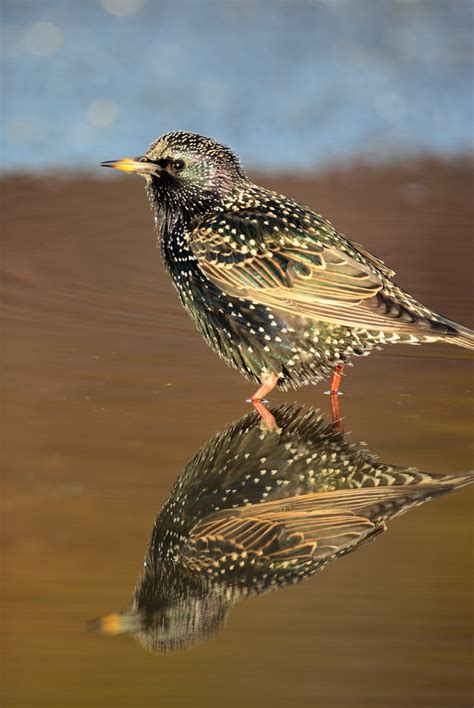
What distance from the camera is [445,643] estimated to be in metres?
3.33

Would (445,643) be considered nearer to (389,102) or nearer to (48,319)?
(48,319)

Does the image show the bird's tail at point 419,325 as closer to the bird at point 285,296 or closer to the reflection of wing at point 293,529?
the bird at point 285,296

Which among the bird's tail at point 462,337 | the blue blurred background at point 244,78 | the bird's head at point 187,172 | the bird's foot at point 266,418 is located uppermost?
the blue blurred background at point 244,78

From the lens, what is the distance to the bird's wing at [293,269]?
525 cm

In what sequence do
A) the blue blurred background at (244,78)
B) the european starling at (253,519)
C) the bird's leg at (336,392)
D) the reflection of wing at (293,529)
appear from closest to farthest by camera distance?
1. the european starling at (253,519)
2. the reflection of wing at (293,529)
3. the bird's leg at (336,392)
4. the blue blurred background at (244,78)

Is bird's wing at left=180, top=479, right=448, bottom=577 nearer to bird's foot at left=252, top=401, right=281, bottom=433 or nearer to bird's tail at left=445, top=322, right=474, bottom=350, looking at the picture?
bird's foot at left=252, top=401, right=281, bottom=433

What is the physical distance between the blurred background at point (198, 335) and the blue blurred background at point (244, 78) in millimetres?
26

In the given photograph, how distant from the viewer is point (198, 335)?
614 centimetres

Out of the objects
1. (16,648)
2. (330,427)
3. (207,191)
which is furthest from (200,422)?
(16,648)

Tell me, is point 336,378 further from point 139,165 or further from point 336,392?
point 139,165

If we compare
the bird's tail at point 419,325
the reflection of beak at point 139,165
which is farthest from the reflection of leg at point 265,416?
the reflection of beak at point 139,165

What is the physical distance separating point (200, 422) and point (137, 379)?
57 cm

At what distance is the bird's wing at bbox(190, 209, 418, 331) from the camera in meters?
5.25

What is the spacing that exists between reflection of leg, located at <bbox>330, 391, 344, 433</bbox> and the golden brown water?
1.3 inches
